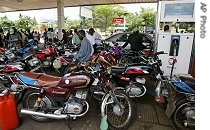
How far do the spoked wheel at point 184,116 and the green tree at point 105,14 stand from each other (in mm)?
33444

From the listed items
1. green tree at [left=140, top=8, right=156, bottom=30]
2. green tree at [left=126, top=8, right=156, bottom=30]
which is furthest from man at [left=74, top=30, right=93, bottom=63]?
green tree at [left=140, top=8, right=156, bottom=30]

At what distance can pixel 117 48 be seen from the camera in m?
7.07

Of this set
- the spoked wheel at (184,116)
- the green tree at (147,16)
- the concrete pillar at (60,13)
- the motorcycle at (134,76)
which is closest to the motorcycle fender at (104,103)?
the motorcycle at (134,76)

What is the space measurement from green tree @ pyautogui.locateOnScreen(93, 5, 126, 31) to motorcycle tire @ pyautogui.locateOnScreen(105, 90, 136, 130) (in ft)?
109

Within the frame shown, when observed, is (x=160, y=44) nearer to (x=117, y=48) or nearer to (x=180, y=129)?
(x=117, y=48)

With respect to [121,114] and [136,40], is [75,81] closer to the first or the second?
[121,114]

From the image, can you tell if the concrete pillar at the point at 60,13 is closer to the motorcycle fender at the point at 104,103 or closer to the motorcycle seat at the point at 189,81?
the motorcycle fender at the point at 104,103

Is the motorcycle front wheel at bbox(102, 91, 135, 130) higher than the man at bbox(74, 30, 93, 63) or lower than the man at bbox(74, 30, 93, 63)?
lower

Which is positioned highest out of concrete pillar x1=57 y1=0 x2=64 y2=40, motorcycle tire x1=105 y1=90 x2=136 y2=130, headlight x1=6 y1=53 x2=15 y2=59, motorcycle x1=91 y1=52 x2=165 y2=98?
concrete pillar x1=57 y1=0 x2=64 y2=40

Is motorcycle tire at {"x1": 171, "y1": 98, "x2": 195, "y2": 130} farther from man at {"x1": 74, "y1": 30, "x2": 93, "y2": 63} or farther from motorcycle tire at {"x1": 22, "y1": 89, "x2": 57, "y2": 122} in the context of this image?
man at {"x1": 74, "y1": 30, "x2": 93, "y2": 63}

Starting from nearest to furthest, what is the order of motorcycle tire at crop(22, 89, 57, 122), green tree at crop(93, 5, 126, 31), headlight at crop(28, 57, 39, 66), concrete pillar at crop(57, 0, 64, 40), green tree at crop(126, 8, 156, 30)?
1. motorcycle tire at crop(22, 89, 57, 122)
2. headlight at crop(28, 57, 39, 66)
3. concrete pillar at crop(57, 0, 64, 40)
4. green tree at crop(126, 8, 156, 30)
5. green tree at crop(93, 5, 126, 31)

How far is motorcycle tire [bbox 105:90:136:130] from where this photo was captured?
131 inches
